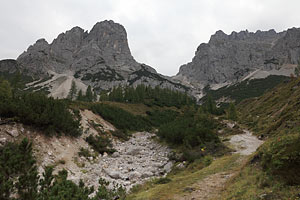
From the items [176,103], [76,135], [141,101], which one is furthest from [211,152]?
[176,103]

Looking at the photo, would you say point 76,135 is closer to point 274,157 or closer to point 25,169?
point 25,169

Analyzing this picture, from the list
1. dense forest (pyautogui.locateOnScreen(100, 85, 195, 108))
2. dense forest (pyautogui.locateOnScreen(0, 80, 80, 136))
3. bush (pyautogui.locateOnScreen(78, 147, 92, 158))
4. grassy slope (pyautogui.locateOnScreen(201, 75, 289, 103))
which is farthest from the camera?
grassy slope (pyautogui.locateOnScreen(201, 75, 289, 103))

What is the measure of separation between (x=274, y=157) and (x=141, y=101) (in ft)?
230

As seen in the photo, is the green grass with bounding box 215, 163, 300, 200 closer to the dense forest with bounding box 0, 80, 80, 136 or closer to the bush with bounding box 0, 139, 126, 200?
the bush with bounding box 0, 139, 126, 200

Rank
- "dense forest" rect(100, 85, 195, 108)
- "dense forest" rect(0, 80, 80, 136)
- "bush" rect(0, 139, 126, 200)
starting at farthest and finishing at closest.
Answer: "dense forest" rect(100, 85, 195, 108) < "dense forest" rect(0, 80, 80, 136) < "bush" rect(0, 139, 126, 200)

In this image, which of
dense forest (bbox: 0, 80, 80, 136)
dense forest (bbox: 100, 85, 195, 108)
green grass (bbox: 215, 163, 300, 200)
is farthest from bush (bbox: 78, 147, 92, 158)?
dense forest (bbox: 100, 85, 195, 108)

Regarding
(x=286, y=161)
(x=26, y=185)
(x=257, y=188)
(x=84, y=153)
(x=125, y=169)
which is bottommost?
(x=125, y=169)

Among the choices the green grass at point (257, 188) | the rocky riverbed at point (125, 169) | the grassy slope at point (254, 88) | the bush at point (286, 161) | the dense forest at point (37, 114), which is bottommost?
the rocky riverbed at point (125, 169)

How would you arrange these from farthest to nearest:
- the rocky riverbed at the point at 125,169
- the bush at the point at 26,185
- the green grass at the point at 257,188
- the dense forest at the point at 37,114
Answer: the dense forest at the point at 37,114 < the rocky riverbed at the point at 125,169 < the bush at the point at 26,185 < the green grass at the point at 257,188

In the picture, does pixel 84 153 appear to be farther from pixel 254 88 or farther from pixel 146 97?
pixel 254 88

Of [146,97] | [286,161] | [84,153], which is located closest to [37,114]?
[84,153]

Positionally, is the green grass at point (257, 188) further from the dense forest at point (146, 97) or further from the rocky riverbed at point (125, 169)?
the dense forest at point (146, 97)

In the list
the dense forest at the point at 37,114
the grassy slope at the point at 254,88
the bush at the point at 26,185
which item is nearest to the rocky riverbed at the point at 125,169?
the dense forest at the point at 37,114

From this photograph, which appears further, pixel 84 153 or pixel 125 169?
pixel 84 153
